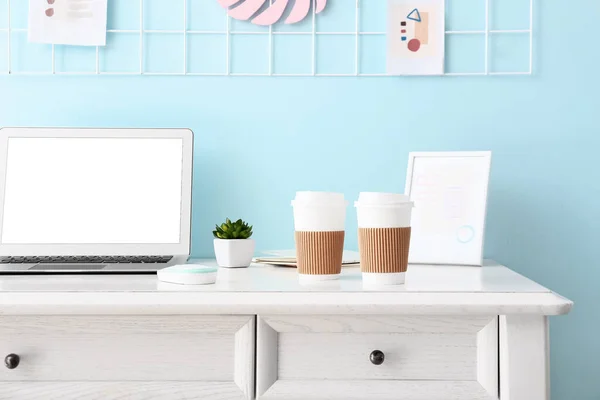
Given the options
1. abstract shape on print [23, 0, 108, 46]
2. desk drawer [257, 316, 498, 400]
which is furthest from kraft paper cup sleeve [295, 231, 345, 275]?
abstract shape on print [23, 0, 108, 46]

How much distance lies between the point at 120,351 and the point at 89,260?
1.14 ft

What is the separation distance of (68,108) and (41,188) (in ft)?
0.71

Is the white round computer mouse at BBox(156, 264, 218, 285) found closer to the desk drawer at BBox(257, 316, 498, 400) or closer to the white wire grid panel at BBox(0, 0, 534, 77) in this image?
the desk drawer at BBox(257, 316, 498, 400)

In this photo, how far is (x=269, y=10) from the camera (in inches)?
52.9

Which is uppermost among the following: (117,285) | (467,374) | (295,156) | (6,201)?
(295,156)

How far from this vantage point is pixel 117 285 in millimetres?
911

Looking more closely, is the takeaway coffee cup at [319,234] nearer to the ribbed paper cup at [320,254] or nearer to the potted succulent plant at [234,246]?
the ribbed paper cup at [320,254]

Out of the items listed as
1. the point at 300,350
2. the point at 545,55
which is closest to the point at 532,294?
the point at 300,350

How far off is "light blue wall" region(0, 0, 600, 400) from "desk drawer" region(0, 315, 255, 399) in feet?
1.61

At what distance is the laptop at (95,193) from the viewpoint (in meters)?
1.20

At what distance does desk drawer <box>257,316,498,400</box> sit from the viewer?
865 millimetres

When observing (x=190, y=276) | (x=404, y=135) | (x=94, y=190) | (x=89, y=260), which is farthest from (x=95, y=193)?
(x=404, y=135)

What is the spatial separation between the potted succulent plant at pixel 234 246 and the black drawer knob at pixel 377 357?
0.35 metres

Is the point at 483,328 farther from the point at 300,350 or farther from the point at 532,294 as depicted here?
the point at 300,350
